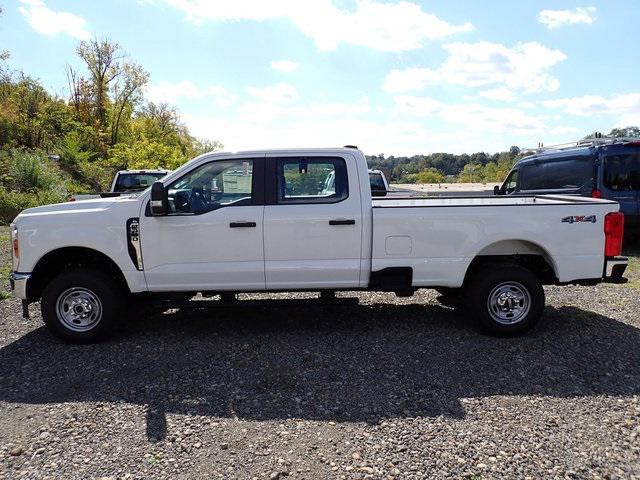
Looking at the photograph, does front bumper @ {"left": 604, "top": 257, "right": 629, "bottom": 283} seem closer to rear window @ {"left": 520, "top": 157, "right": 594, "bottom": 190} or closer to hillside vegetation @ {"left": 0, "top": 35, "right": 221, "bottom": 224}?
rear window @ {"left": 520, "top": 157, "right": 594, "bottom": 190}

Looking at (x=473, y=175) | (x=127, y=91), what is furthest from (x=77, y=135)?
(x=473, y=175)

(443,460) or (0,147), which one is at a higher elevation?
(0,147)

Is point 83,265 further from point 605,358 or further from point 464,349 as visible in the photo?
point 605,358

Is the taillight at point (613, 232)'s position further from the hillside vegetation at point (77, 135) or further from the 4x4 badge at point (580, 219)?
the hillside vegetation at point (77, 135)

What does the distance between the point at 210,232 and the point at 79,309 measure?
164 centimetres

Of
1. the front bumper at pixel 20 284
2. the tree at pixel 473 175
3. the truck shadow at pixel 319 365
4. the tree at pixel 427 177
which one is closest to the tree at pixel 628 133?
the truck shadow at pixel 319 365

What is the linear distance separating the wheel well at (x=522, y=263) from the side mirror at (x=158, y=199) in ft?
11.0

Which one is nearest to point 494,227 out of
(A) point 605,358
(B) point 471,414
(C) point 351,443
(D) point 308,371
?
(A) point 605,358

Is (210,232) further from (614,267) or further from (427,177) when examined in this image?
(427,177)

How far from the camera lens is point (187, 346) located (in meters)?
5.16

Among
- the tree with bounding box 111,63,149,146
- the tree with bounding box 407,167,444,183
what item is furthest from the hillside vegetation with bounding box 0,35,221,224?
the tree with bounding box 407,167,444,183

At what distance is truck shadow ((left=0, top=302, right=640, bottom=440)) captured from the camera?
3.99 m

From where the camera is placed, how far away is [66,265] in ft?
17.8

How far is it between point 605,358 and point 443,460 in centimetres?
257
